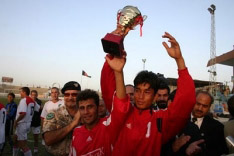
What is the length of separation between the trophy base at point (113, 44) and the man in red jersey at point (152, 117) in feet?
0.33

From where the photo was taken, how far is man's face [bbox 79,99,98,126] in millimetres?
2672

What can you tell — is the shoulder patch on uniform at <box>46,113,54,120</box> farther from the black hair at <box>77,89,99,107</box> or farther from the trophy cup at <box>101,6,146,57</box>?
the trophy cup at <box>101,6,146,57</box>

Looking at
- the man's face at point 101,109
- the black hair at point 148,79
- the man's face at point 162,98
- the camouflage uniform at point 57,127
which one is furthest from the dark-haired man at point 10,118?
the black hair at point 148,79

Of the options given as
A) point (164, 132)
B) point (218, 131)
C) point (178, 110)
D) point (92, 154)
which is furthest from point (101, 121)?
point (218, 131)

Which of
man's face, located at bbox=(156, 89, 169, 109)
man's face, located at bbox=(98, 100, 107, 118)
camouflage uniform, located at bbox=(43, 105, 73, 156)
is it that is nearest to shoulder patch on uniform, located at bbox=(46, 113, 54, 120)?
camouflage uniform, located at bbox=(43, 105, 73, 156)

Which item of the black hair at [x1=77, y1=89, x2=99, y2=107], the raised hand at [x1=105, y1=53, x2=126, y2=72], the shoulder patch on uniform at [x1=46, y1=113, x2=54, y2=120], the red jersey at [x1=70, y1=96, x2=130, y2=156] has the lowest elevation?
the red jersey at [x1=70, y1=96, x2=130, y2=156]

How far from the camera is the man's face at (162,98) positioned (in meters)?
3.90

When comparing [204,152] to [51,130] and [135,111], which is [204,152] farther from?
[51,130]

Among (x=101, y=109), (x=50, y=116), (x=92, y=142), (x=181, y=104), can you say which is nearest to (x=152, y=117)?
(x=181, y=104)

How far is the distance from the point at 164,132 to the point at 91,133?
39.3 inches

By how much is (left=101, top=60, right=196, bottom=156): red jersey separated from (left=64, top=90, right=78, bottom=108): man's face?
1366mm

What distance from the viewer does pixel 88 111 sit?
8.85ft

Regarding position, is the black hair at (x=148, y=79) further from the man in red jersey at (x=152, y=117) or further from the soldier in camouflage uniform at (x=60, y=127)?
the soldier in camouflage uniform at (x=60, y=127)

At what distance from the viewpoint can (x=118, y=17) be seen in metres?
2.21
